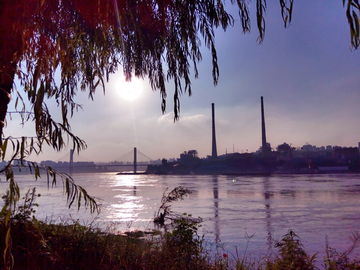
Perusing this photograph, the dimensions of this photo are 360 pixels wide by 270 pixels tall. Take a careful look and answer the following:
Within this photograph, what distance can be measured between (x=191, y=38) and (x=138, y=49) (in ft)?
2.40

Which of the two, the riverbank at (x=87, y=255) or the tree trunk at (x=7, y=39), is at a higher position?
the tree trunk at (x=7, y=39)

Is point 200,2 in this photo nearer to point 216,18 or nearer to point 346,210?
point 216,18

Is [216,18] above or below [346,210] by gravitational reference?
above

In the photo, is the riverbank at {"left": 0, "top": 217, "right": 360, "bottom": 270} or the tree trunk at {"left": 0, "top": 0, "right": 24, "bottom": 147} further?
the riverbank at {"left": 0, "top": 217, "right": 360, "bottom": 270}

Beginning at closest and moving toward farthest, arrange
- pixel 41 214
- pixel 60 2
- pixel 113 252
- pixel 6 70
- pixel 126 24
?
1. pixel 6 70
2. pixel 60 2
3. pixel 126 24
4. pixel 113 252
5. pixel 41 214

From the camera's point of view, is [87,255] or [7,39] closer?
[7,39]

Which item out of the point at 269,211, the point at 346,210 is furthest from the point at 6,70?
the point at 346,210

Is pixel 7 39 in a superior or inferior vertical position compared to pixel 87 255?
superior

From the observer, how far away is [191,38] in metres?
3.87

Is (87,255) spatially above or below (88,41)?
below

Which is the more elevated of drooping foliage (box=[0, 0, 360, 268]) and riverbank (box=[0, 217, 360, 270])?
drooping foliage (box=[0, 0, 360, 268])

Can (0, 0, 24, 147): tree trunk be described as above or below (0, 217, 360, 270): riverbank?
above

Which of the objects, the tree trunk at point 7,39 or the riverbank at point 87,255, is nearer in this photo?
the tree trunk at point 7,39

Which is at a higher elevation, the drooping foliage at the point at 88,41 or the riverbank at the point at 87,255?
the drooping foliage at the point at 88,41
